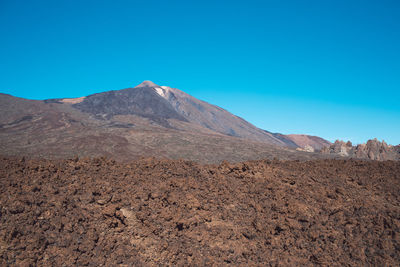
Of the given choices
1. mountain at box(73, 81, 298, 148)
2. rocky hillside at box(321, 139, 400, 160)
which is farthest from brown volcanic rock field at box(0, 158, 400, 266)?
mountain at box(73, 81, 298, 148)

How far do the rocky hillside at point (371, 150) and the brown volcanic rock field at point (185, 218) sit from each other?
2984 cm

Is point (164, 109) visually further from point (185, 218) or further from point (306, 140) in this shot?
point (185, 218)

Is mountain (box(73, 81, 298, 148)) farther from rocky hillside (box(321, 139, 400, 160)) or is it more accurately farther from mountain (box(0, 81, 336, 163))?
rocky hillside (box(321, 139, 400, 160))

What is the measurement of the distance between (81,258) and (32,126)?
4299cm

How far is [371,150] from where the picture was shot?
33.3 m

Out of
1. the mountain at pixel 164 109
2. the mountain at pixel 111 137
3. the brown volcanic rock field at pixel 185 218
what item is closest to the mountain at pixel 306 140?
the mountain at pixel 164 109

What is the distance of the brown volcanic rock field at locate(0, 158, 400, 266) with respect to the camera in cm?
471

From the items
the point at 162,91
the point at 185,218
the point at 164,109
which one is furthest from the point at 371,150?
the point at 162,91

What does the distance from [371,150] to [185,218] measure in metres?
34.7

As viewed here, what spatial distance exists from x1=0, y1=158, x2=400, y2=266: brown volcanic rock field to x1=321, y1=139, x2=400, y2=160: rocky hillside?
29843 millimetres

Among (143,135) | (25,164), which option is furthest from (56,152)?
(25,164)

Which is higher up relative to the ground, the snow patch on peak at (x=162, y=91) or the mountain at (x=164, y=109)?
the snow patch on peak at (x=162, y=91)

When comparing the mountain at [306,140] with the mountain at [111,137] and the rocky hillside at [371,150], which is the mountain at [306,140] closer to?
the mountain at [111,137]

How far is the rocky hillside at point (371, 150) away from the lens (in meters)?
32.4
